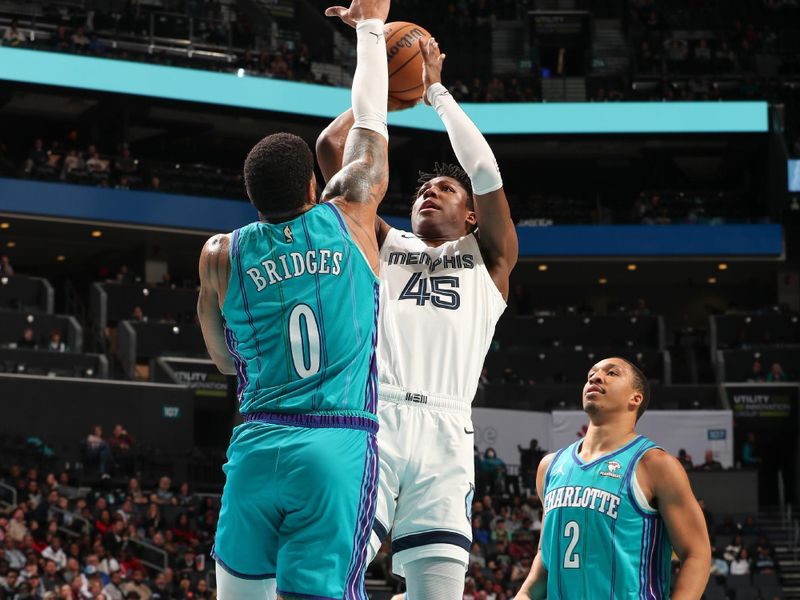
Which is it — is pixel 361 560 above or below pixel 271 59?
below

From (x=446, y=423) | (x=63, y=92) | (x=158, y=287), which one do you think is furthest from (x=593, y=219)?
(x=446, y=423)

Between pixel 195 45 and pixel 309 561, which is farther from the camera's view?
pixel 195 45

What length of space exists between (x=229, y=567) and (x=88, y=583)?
39.5 feet

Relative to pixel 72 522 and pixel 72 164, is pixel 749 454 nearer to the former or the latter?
pixel 72 522

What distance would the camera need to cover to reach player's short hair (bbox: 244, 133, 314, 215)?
416 centimetres

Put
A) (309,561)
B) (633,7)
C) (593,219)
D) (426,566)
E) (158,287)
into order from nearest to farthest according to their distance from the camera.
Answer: (309,561) < (426,566) < (158,287) < (593,219) < (633,7)

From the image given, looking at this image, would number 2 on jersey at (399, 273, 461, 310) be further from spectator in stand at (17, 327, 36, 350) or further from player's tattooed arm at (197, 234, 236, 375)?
spectator in stand at (17, 327, 36, 350)

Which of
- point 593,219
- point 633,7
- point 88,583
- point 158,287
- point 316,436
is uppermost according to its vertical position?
point 633,7

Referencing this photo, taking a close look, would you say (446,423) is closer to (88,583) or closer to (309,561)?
(309,561)

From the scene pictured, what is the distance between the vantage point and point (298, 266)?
4.14m

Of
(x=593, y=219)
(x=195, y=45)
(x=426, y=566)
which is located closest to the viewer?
(x=426, y=566)

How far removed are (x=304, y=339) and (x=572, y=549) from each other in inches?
87.9

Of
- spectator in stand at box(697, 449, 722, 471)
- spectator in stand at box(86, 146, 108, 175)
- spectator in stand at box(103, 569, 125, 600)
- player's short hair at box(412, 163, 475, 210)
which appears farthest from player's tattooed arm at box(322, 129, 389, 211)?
spectator in stand at box(86, 146, 108, 175)

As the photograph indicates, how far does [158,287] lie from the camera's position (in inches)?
1224
